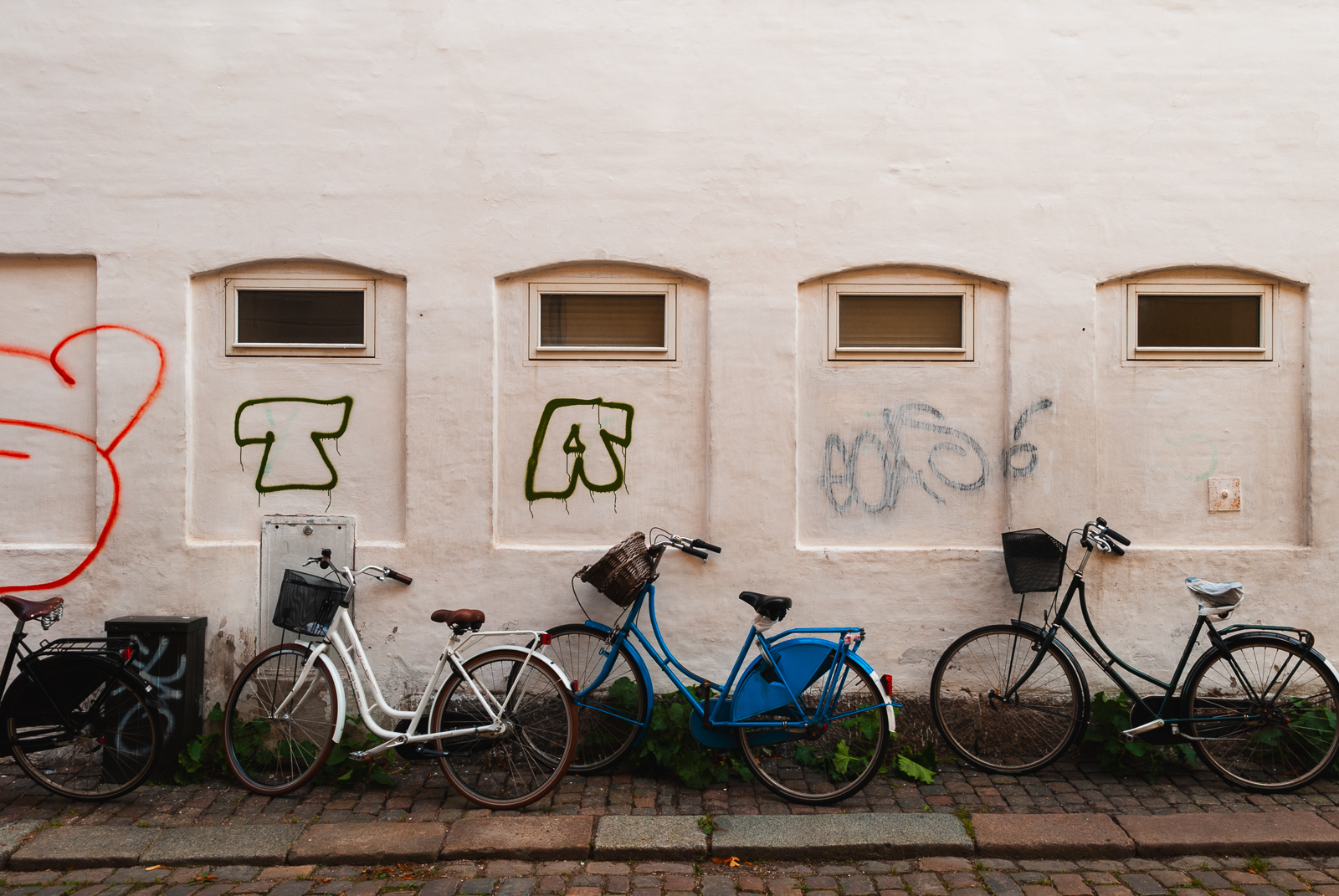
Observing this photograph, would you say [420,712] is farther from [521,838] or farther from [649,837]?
[649,837]

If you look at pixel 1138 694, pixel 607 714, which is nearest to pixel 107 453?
pixel 607 714

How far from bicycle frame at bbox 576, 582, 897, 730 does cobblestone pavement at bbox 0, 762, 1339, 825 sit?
38 cm

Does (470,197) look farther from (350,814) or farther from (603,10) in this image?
(350,814)

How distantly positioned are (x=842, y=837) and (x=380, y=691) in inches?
99.3

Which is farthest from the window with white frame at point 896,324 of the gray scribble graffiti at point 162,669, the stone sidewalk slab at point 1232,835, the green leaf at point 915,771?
the gray scribble graffiti at point 162,669

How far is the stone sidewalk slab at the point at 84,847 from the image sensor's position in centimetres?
389

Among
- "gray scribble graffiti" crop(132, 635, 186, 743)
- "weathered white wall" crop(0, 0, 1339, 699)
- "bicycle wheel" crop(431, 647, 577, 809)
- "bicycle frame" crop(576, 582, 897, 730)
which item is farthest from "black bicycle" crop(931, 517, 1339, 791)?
"gray scribble graffiti" crop(132, 635, 186, 743)

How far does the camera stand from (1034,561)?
4840mm

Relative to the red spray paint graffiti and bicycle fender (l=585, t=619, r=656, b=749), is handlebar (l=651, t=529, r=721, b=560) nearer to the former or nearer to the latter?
bicycle fender (l=585, t=619, r=656, b=749)

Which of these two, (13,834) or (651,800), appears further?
(651,800)

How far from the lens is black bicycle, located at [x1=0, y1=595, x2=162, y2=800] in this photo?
4.46 m

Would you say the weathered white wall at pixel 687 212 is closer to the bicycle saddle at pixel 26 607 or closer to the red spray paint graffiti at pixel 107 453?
the red spray paint graffiti at pixel 107 453

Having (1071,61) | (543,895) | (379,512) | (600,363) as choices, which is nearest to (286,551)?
(379,512)

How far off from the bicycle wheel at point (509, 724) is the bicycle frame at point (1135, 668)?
2380 millimetres
